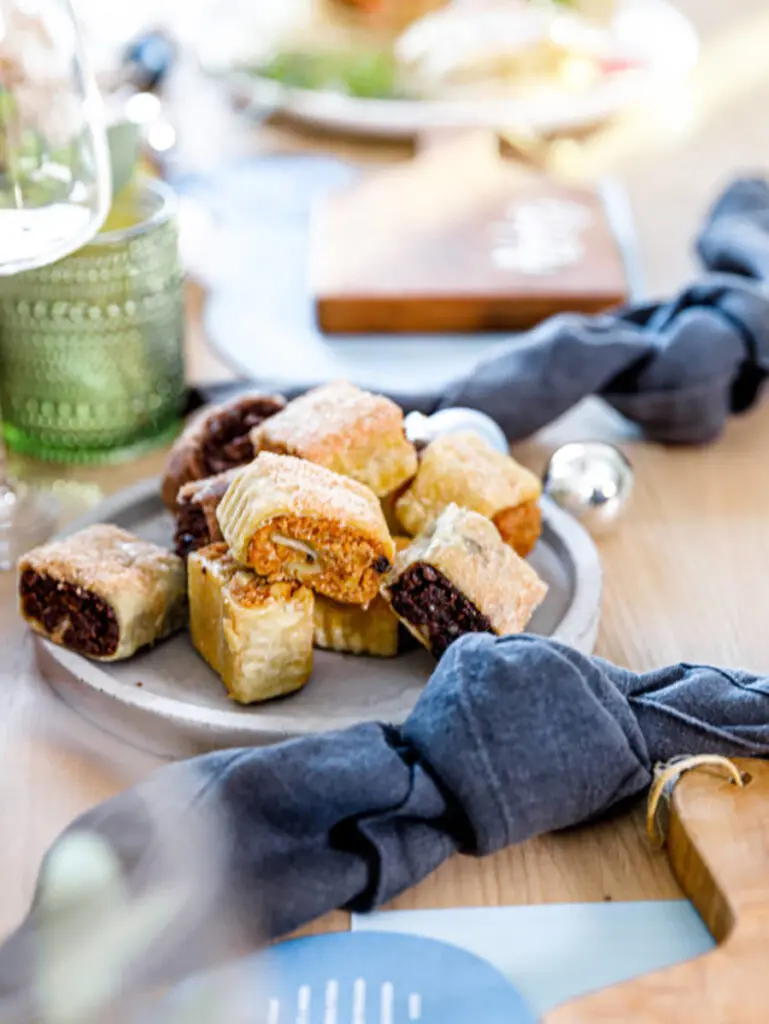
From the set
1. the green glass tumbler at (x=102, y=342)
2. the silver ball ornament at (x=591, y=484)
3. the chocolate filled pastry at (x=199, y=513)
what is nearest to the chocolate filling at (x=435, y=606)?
the chocolate filled pastry at (x=199, y=513)

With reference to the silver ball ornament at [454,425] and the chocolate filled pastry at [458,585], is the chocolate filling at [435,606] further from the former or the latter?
the silver ball ornament at [454,425]

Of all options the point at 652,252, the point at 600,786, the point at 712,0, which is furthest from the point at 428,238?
the point at 712,0

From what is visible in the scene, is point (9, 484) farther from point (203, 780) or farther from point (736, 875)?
point (736, 875)

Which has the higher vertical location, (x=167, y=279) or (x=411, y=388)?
(x=167, y=279)

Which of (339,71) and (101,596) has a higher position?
(339,71)

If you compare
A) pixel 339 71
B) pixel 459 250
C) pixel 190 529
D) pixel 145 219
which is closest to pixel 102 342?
pixel 145 219

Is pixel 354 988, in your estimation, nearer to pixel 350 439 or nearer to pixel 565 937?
pixel 565 937
